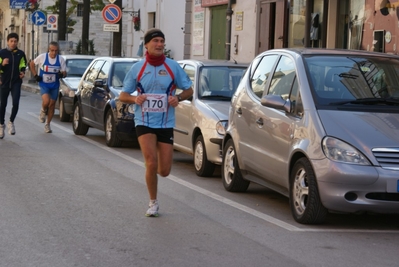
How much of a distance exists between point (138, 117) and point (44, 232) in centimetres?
163

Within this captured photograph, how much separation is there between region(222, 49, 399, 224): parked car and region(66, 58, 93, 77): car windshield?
12155mm

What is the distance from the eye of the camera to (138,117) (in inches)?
353

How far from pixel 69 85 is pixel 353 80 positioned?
477 inches

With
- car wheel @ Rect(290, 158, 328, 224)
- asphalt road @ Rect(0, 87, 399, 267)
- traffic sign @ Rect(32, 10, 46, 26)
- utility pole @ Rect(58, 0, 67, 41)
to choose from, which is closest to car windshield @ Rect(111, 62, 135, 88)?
asphalt road @ Rect(0, 87, 399, 267)

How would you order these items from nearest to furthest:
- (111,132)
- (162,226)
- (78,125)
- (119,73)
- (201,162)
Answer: (162,226) < (201,162) < (111,132) < (119,73) < (78,125)

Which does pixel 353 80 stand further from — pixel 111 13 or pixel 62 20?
pixel 62 20

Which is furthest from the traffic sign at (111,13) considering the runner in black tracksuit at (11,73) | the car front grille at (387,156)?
the car front grille at (387,156)

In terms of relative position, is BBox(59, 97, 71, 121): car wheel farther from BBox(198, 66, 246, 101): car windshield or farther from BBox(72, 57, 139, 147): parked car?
BBox(198, 66, 246, 101): car windshield

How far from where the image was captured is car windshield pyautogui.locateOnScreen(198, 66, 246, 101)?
1292 cm

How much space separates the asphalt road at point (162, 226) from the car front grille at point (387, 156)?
2.14 feet

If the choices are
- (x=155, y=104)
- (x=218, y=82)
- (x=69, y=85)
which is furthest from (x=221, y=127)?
(x=69, y=85)

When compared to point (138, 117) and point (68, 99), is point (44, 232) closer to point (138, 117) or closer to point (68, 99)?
point (138, 117)

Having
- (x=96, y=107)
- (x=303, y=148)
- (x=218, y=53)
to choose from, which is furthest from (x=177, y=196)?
(x=218, y=53)

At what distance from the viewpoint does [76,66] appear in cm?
2273
